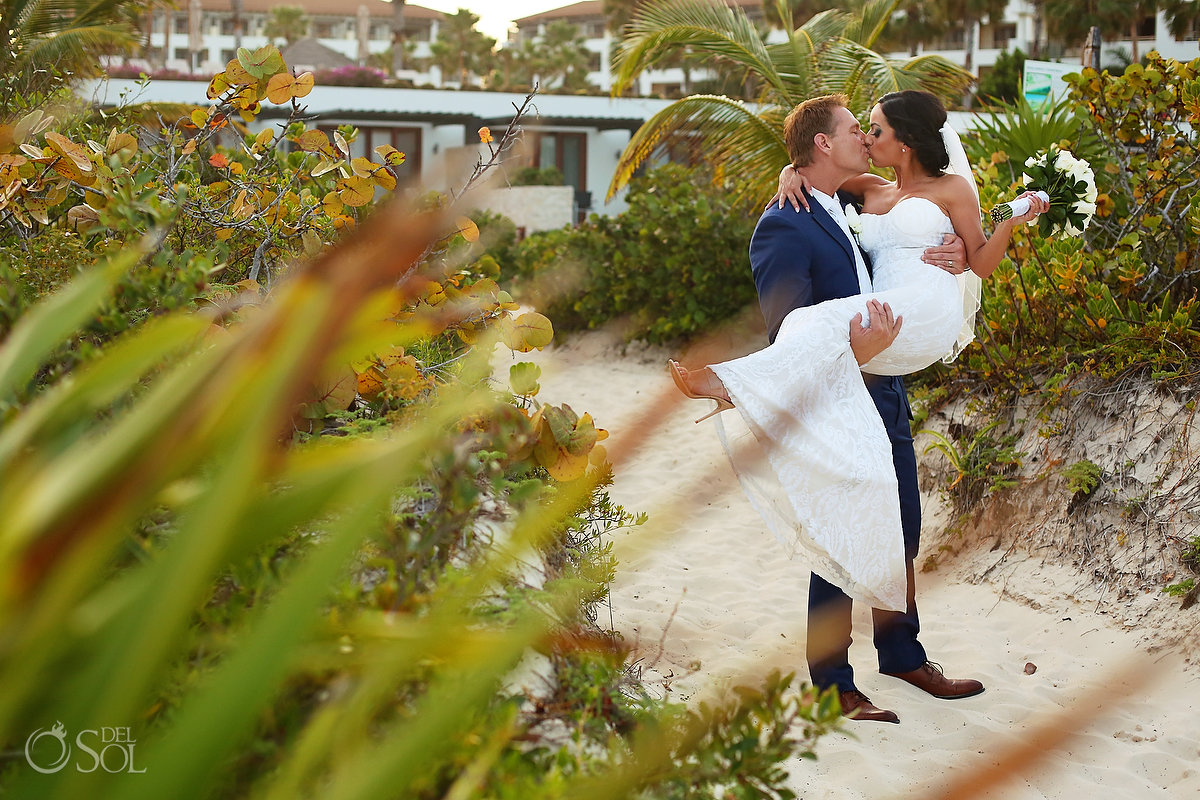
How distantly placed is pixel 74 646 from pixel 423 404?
62.7 inches

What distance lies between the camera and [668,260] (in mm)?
9922

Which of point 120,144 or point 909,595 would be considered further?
point 909,595

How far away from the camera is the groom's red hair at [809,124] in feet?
11.5

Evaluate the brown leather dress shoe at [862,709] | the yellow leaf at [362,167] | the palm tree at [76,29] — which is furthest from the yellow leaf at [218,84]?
the palm tree at [76,29]

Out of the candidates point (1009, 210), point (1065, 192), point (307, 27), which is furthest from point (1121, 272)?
point (307, 27)

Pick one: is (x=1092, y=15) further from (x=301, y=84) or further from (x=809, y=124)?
(x=301, y=84)

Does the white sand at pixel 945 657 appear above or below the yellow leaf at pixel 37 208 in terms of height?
below

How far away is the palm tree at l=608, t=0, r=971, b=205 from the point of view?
9.00m

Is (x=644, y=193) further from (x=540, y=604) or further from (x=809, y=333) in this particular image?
(x=540, y=604)

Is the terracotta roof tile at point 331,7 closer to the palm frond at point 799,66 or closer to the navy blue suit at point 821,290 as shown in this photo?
the palm frond at point 799,66

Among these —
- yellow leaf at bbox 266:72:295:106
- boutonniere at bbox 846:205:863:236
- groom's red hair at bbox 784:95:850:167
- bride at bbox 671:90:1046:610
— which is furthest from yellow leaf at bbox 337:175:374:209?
boutonniere at bbox 846:205:863:236

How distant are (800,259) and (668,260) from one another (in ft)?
21.4

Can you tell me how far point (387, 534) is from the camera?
1.52 m

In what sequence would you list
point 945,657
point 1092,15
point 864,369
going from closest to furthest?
point 864,369, point 945,657, point 1092,15
